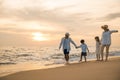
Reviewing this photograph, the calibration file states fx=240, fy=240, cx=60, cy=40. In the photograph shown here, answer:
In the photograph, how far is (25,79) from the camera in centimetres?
862

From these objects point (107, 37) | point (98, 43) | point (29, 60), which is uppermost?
point (107, 37)

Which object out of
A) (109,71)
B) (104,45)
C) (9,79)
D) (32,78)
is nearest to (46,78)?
(32,78)

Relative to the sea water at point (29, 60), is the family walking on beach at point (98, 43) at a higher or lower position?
higher

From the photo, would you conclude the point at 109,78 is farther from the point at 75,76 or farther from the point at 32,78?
the point at 32,78

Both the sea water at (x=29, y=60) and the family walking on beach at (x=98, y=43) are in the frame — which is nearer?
the family walking on beach at (x=98, y=43)

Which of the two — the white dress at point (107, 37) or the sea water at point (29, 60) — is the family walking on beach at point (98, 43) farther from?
the sea water at point (29, 60)

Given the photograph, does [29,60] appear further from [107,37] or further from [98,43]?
[107,37]

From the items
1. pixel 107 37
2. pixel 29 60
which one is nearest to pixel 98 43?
pixel 107 37

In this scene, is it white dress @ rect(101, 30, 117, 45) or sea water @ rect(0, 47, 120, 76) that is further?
sea water @ rect(0, 47, 120, 76)

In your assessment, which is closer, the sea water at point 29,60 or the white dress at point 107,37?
the white dress at point 107,37

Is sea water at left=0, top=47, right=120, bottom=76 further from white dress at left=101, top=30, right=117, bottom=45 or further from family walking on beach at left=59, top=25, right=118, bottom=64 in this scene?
white dress at left=101, top=30, right=117, bottom=45

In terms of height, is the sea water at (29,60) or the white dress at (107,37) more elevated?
the white dress at (107,37)

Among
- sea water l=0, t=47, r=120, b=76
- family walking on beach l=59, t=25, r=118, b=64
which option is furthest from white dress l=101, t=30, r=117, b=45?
sea water l=0, t=47, r=120, b=76

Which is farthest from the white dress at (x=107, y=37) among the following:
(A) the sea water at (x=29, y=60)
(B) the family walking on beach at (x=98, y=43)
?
(A) the sea water at (x=29, y=60)
